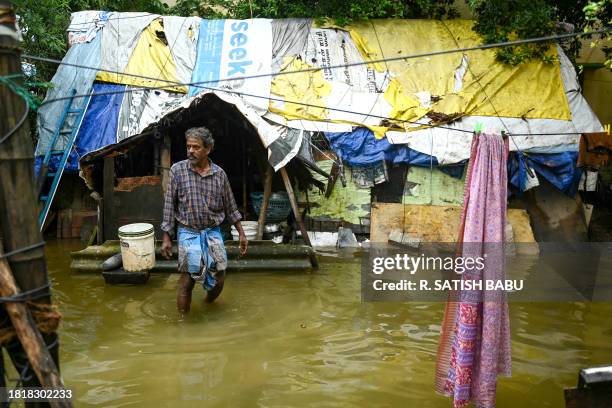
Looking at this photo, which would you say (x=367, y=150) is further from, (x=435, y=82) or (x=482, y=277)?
(x=482, y=277)

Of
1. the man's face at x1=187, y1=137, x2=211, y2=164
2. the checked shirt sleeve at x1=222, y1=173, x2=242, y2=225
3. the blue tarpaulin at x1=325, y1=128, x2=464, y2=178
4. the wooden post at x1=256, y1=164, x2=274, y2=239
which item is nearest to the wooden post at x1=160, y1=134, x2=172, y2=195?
the wooden post at x1=256, y1=164, x2=274, y2=239

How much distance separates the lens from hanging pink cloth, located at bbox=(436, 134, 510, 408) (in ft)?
11.7

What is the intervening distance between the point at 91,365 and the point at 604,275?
7.32 meters

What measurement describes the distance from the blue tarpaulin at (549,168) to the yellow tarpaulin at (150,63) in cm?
614

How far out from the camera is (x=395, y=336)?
17.8 ft

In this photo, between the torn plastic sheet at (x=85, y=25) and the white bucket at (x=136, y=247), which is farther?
the torn plastic sheet at (x=85, y=25)

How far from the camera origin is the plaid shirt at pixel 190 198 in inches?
213

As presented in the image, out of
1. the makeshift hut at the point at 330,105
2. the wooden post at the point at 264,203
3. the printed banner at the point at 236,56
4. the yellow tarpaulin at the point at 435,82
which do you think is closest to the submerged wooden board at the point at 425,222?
the makeshift hut at the point at 330,105

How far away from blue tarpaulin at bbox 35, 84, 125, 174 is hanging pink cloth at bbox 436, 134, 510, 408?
7178 mm

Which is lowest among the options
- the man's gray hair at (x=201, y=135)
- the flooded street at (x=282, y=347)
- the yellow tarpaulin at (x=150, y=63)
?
the flooded street at (x=282, y=347)

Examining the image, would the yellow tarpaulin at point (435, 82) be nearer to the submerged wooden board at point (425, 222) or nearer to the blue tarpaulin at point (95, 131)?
the submerged wooden board at point (425, 222)

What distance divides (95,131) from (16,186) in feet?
24.9

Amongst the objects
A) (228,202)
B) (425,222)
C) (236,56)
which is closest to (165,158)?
(236,56)

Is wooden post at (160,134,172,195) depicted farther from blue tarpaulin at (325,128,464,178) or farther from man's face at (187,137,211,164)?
Result: man's face at (187,137,211,164)
